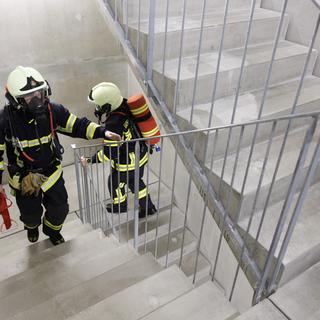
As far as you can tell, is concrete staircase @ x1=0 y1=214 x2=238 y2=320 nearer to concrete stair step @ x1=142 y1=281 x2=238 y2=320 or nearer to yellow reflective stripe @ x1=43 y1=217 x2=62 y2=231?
concrete stair step @ x1=142 y1=281 x2=238 y2=320

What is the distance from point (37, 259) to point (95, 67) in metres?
2.63

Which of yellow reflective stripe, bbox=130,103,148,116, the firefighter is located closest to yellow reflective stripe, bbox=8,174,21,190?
the firefighter

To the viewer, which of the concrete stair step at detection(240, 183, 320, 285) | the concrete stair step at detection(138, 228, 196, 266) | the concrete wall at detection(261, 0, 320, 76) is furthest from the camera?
the concrete stair step at detection(138, 228, 196, 266)

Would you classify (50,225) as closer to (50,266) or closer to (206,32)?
(50,266)

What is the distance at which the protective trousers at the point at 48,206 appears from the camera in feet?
7.66

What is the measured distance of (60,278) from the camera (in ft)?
7.03

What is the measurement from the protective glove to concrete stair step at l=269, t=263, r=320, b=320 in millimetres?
1614

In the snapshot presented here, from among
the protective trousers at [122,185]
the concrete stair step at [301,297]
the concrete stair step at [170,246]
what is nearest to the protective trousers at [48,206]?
the protective trousers at [122,185]

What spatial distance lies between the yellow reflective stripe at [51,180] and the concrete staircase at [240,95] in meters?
0.96

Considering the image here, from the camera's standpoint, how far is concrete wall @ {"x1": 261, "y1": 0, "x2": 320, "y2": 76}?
2775 mm

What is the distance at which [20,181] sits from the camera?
7.18 ft

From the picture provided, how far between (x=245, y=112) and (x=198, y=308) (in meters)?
1.39

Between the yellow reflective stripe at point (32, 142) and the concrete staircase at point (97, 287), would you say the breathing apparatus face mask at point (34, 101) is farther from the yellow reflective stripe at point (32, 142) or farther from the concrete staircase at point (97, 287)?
the concrete staircase at point (97, 287)

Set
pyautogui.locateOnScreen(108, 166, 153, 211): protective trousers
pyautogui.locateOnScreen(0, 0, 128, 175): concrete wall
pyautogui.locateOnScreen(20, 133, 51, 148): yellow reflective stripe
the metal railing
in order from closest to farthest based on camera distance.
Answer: the metal railing
pyautogui.locateOnScreen(20, 133, 51, 148): yellow reflective stripe
pyautogui.locateOnScreen(108, 166, 153, 211): protective trousers
pyautogui.locateOnScreen(0, 0, 128, 175): concrete wall
